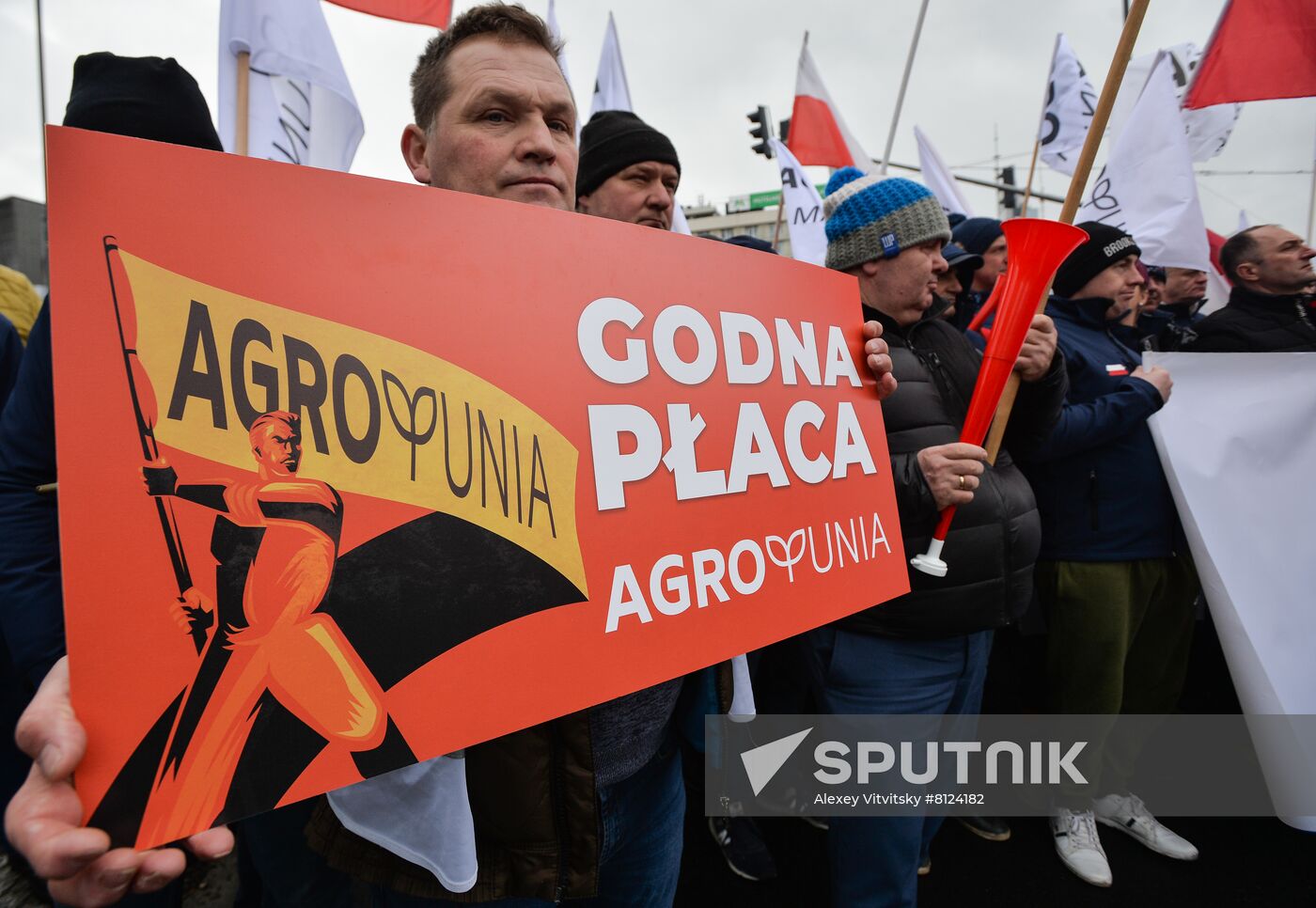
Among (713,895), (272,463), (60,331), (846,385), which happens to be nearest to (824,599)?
(846,385)

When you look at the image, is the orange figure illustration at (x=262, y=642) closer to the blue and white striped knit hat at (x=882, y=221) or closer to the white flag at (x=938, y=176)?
the blue and white striped knit hat at (x=882, y=221)

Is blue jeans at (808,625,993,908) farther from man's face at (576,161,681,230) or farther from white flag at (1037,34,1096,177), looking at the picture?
white flag at (1037,34,1096,177)

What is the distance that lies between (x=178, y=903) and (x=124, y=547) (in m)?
1.66

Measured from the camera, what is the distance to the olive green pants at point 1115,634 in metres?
2.26

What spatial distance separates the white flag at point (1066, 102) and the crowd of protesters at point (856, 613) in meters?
1.89

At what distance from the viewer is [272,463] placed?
62 cm

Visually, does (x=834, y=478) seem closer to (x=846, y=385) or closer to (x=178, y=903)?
(x=846, y=385)

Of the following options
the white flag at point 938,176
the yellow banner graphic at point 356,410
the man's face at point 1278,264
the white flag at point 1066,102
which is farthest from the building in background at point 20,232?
the man's face at point 1278,264

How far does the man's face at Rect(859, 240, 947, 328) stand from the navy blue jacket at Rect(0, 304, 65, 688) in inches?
71.8

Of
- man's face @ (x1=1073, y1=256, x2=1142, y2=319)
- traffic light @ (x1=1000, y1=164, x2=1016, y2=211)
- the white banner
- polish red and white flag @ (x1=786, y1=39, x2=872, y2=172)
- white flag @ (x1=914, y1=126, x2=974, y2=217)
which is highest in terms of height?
traffic light @ (x1=1000, y1=164, x2=1016, y2=211)

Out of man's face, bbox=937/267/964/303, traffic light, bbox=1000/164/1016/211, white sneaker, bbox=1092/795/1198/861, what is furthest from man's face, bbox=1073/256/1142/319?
traffic light, bbox=1000/164/1016/211

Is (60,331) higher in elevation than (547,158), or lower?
lower

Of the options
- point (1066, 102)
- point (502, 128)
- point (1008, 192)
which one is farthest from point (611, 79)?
point (1008, 192)

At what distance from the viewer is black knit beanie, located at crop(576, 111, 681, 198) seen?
6.08ft
